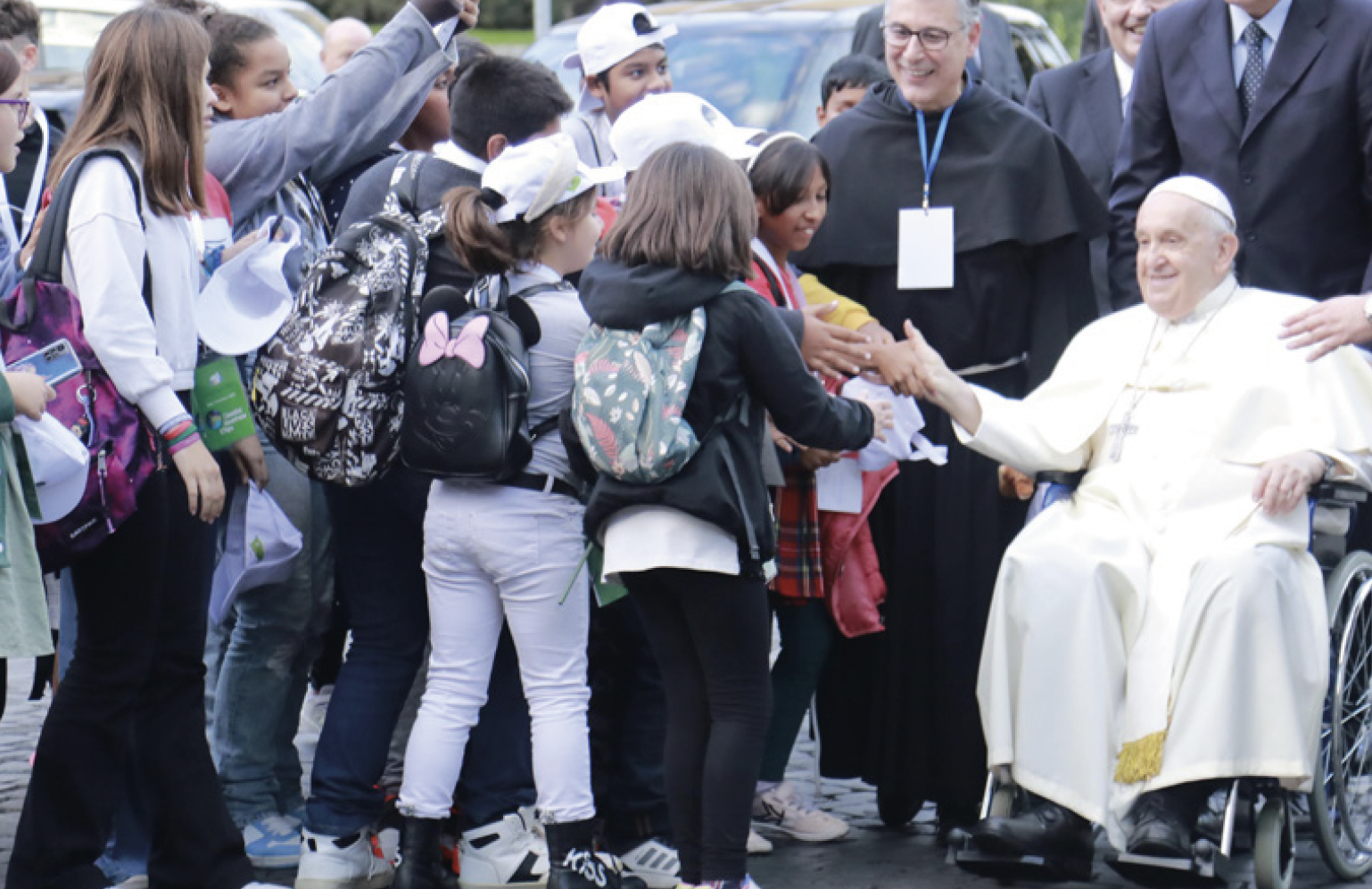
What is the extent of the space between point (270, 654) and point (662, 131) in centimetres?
163

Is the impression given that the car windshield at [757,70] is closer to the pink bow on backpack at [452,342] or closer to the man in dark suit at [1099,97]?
the man in dark suit at [1099,97]

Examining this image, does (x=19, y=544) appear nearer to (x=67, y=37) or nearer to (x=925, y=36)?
(x=925, y=36)

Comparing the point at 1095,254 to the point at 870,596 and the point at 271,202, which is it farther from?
the point at 271,202

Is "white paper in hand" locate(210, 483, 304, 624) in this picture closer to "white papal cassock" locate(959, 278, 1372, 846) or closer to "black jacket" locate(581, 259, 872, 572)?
"black jacket" locate(581, 259, 872, 572)

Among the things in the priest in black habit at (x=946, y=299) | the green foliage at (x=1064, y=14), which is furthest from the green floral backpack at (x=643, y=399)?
the green foliage at (x=1064, y=14)

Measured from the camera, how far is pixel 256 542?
5.05 metres

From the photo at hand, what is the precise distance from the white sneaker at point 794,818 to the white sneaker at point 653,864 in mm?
439

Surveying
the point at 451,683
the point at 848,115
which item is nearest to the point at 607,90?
the point at 848,115

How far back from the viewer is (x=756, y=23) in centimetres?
1067

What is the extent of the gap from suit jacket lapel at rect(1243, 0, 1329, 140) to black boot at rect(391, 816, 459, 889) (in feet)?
9.42

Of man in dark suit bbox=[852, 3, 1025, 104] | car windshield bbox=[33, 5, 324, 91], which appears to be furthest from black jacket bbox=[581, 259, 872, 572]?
car windshield bbox=[33, 5, 324, 91]

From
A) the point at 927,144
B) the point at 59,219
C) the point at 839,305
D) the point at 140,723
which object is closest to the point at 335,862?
the point at 140,723

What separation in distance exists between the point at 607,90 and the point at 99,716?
2.71m

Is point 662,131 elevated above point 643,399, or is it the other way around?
point 662,131
